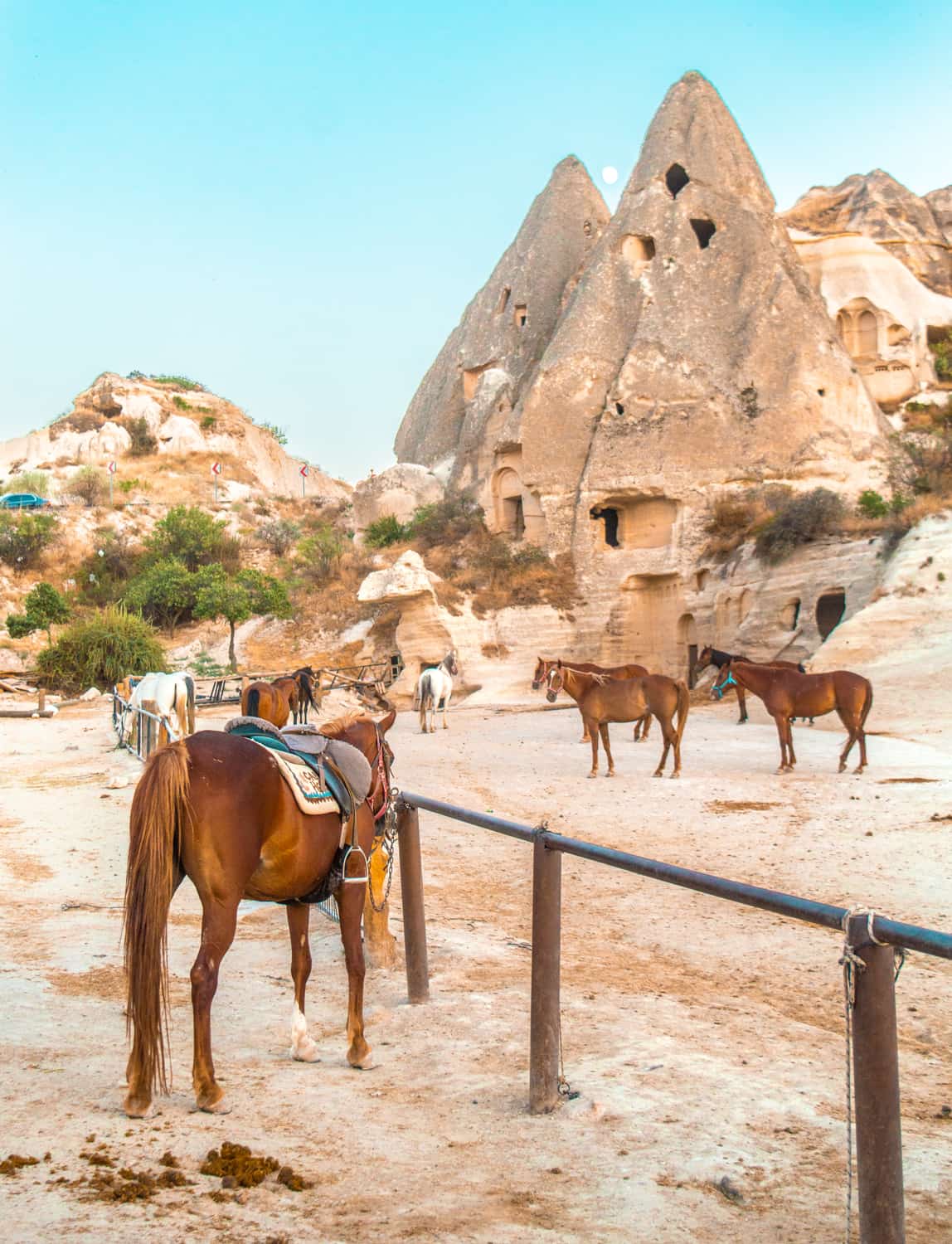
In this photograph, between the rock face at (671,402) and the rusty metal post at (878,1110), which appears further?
the rock face at (671,402)

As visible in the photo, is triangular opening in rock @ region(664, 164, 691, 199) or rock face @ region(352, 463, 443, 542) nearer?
triangular opening in rock @ region(664, 164, 691, 199)

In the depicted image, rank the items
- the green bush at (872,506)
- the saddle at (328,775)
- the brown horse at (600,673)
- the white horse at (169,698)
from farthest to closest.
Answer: the green bush at (872,506)
the brown horse at (600,673)
the white horse at (169,698)
the saddle at (328,775)

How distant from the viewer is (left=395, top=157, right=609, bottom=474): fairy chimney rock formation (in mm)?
39406

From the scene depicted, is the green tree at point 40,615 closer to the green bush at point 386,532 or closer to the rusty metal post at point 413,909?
the green bush at point 386,532

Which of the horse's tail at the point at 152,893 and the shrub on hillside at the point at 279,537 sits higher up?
the shrub on hillside at the point at 279,537

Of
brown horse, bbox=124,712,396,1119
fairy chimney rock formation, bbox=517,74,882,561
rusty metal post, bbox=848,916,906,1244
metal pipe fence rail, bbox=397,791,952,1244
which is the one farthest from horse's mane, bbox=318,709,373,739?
fairy chimney rock formation, bbox=517,74,882,561

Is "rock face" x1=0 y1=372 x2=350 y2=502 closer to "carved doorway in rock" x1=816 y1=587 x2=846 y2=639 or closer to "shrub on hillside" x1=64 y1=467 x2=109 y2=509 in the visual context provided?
"shrub on hillside" x1=64 y1=467 x2=109 y2=509

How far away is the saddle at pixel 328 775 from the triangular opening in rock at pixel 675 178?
37142 millimetres

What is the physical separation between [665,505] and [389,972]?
27.8 m

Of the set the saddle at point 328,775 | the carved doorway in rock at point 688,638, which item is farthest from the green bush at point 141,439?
the saddle at point 328,775

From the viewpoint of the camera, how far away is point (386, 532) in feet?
127

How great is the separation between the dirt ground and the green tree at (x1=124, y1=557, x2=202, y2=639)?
29.6 metres

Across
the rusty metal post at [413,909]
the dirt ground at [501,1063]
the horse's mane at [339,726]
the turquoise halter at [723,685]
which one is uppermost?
the horse's mane at [339,726]

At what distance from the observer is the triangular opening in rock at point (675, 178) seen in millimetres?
A: 37594
